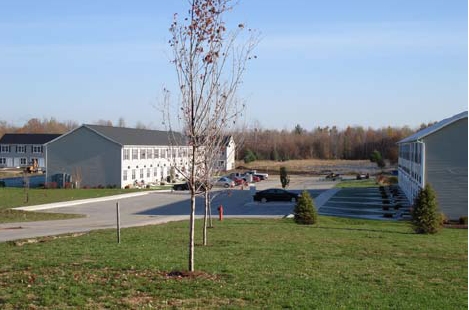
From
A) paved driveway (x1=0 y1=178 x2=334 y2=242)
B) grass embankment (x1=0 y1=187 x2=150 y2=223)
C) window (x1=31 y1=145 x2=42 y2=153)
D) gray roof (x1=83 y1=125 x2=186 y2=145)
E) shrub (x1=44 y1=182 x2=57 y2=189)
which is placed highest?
gray roof (x1=83 y1=125 x2=186 y2=145)

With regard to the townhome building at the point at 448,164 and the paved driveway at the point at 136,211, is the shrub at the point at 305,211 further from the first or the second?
the townhome building at the point at 448,164

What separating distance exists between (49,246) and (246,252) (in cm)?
555

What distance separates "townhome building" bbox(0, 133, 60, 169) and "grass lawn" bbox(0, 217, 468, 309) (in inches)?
2837

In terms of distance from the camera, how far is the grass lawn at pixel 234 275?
28.2 feet

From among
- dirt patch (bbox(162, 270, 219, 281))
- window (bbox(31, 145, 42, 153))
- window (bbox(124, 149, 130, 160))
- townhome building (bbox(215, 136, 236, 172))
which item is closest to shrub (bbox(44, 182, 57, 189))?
window (bbox(124, 149, 130, 160))

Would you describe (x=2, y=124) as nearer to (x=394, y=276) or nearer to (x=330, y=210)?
(x=330, y=210)

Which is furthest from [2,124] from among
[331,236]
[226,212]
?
[331,236]

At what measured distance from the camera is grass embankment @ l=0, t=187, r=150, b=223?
29000 mm

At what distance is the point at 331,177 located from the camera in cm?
7244

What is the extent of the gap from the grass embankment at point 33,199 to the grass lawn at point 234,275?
13418 mm

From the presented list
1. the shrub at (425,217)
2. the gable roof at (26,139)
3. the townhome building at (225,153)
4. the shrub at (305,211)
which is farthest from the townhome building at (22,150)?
the shrub at (425,217)

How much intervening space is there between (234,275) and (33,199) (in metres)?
33.4

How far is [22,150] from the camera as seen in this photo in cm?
8488

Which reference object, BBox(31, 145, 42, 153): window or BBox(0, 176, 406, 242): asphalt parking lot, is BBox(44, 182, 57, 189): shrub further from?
BBox(31, 145, 42, 153): window
